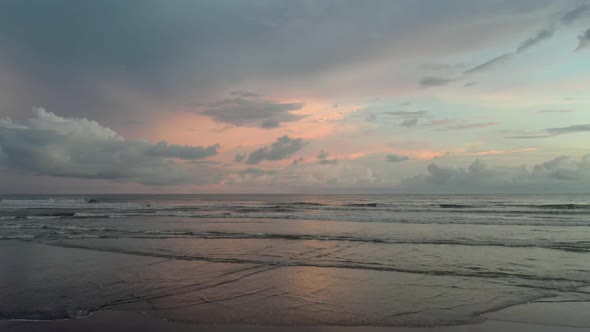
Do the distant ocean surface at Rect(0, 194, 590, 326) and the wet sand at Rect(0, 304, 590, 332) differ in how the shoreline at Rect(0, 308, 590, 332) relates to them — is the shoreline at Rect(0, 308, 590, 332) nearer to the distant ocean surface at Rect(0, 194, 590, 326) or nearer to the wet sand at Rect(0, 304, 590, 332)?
the wet sand at Rect(0, 304, 590, 332)

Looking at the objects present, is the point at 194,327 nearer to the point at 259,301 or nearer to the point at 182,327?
the point at 182,327

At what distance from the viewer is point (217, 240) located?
1611 centimetres

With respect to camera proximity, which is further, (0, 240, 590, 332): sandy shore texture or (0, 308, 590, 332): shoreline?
(0, 240, 590, 332): sandy shore texture

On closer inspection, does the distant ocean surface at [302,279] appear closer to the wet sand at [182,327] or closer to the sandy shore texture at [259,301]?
the sandy shore texture at [259,301]

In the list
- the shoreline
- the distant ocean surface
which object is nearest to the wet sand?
the shoreline

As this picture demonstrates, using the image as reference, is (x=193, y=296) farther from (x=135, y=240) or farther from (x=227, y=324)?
(x=135, y=240)

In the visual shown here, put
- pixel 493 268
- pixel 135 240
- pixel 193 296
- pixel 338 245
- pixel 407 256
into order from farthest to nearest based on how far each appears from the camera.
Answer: pixel 135 240 < pixel 338 245 < pixel 407 256 < pixel 493 268 < pixel 193 296

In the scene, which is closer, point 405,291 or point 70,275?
point 405,291

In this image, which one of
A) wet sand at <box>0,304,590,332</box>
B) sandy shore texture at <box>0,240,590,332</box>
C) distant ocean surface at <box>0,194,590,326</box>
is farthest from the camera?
distant ocean surface at <box>0,194,590,326</box>

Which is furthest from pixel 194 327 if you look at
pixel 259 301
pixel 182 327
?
pixel 259 301

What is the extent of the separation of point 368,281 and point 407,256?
12.9 ft

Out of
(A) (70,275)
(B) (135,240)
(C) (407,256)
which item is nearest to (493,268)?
(C) (407,256)

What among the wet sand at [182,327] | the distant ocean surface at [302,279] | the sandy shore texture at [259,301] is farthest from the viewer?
the distant ocean surface at [302,279]

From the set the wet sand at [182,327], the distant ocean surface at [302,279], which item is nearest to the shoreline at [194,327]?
the wet sand at [182,327]
